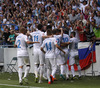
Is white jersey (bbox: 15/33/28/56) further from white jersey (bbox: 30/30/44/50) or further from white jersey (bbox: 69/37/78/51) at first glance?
white jersey (bbox: 69/37/78/51)

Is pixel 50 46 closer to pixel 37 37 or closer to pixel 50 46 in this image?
pixel 50 46

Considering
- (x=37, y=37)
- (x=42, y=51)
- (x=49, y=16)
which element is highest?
(x=49, y=16)

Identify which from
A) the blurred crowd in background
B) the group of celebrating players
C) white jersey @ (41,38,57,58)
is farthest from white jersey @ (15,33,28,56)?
the blurred crowd in background

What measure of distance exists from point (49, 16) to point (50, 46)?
8.16 m

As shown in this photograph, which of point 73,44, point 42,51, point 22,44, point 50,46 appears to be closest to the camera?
point 50,46

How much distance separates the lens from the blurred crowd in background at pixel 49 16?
692 inches

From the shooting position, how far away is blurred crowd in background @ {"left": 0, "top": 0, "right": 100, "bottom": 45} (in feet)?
57.7

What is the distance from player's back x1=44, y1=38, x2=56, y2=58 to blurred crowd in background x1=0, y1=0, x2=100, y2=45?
2646mm

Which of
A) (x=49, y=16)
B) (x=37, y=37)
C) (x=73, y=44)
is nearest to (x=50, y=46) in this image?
(x=37, y=37)

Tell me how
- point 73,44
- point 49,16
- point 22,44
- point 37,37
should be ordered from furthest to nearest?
point 49,16 < point 73,44 < point 37,37 < point 22,44

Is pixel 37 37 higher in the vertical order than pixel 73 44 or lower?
higher

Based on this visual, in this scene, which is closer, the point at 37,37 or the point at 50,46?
the point at 50,46

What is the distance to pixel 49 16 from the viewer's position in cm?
2070

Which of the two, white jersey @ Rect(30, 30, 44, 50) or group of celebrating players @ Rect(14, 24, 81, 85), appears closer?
group of celebrating players @ Rect(14, 24, 81, 85)
